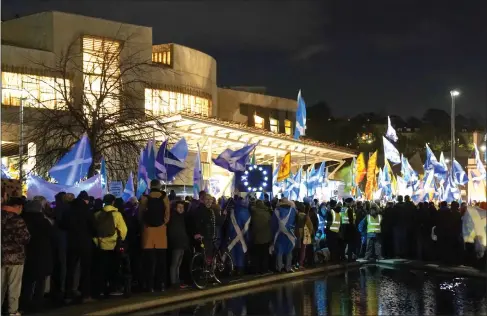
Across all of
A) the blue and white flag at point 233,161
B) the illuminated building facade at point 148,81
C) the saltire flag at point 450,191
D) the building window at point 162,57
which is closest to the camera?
the blue and white flag at point 233,161

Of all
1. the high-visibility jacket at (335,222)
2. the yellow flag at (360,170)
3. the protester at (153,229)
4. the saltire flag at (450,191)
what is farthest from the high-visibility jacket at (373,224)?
the yellow flag at (360,170)

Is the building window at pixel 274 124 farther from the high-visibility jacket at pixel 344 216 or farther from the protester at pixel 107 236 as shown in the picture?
the protester at pixel 107 236

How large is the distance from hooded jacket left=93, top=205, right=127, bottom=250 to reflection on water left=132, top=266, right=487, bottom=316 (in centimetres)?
147

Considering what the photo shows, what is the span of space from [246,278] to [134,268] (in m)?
3.32

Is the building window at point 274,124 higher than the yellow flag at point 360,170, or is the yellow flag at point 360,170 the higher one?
the building window at point 274,124

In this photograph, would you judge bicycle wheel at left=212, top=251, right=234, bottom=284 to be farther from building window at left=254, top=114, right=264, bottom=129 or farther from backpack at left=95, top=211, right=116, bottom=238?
building window at left=254, top=114, right=264, bottom=129

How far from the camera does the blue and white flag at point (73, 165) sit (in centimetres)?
1625

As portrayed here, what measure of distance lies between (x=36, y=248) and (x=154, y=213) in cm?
279

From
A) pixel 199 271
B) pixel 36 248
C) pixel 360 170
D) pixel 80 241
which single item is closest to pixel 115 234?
pixel 80 241

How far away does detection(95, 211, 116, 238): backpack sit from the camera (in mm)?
Answer: 12320

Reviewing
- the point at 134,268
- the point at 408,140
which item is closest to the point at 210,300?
the point at 134,268

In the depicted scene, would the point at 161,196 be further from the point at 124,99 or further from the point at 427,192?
the point at 427,192

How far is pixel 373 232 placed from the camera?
68.7 feet

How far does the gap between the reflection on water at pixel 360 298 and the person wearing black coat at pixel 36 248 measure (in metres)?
1.89
